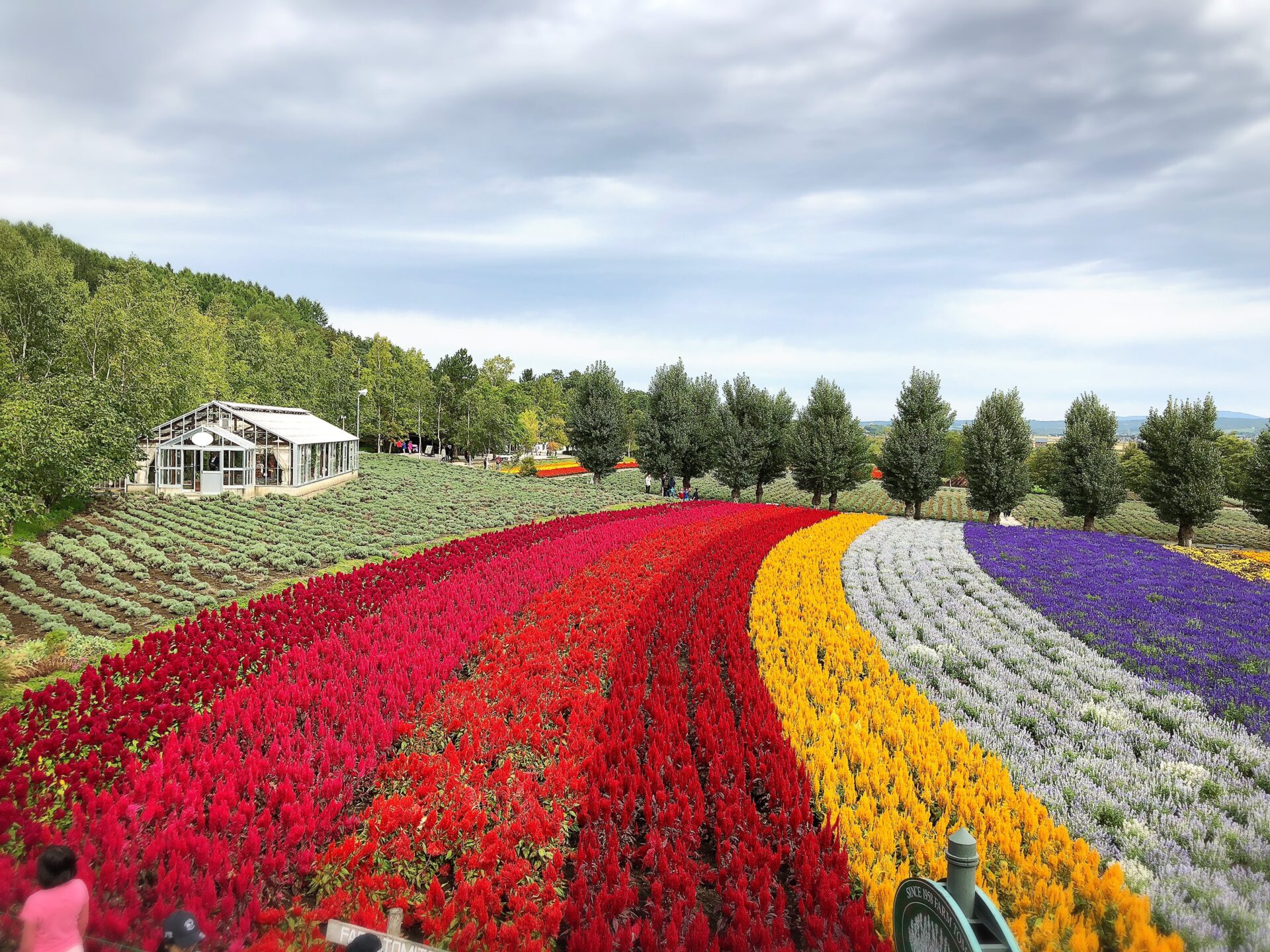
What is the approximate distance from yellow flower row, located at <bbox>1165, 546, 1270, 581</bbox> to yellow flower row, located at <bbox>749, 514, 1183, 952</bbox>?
1638cm

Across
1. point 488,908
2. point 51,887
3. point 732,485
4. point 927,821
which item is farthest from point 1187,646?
point 732,485

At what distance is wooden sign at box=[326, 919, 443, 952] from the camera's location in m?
3.23

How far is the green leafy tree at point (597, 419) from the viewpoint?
42594 mm

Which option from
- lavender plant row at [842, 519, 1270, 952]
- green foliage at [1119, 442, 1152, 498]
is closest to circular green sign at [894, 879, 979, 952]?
lavender plant row at [842, 519, 1270, 952]

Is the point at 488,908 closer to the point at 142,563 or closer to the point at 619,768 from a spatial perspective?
the point at 619,768

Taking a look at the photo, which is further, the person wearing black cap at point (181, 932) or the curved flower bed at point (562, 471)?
the curved flower bed at point (562, 471)

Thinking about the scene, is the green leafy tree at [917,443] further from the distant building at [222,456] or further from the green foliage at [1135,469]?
the distant building at [222,456]

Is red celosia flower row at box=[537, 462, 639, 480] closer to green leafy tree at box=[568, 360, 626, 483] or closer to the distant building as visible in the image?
green leafy tree at box=[568, 360, 626, 483]

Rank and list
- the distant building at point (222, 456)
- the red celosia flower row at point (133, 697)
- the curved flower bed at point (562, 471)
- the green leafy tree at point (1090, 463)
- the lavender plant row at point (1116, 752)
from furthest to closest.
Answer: the curved flower bed at point (562, 471), the green leafy tree at point (1090, 463), the distant building at point (222, 456), the red celosia flower row at point (133, 697), the lavender plant row at point (1116, 752)

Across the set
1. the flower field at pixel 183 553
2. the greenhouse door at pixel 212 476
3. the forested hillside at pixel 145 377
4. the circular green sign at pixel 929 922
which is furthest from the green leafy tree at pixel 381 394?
the circular green sign at pixel 929 922

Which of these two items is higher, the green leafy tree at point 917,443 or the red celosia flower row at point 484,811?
the green leafy tree at point 917,443

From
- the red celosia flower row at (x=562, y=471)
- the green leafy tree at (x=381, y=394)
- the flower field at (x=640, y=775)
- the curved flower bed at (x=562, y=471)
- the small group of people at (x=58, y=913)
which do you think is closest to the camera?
the small group of people at (x=58, y=913)

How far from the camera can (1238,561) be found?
20.4m

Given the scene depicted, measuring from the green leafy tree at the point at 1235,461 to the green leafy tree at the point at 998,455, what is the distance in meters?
10.5
